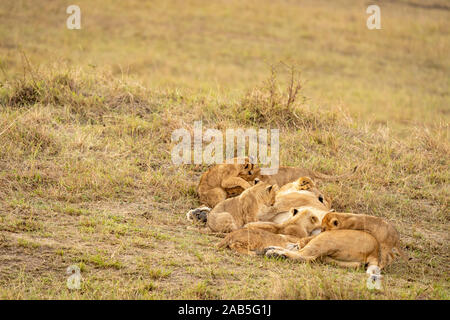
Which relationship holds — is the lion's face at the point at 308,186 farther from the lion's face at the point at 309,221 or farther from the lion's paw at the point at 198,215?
the lion's paw at the point at 198,215

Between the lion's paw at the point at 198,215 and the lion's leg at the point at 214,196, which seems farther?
the lion's leg at the point at 214,196

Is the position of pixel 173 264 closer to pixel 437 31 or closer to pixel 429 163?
pixel 429 163

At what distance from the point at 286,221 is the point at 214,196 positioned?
3.92 ft

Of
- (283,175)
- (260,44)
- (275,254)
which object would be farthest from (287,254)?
(260,44)

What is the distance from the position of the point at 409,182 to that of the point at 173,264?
4570 millimetres

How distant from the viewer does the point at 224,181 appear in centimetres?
716

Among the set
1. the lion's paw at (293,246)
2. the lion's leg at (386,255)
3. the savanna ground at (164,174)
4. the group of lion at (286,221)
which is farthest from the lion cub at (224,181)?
the lion's leg at (386,255)

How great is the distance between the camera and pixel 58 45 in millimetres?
20203

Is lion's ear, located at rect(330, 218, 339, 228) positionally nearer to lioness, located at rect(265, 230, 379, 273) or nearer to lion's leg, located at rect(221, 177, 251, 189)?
lioness, located at rect(265, 230, 379, 273)

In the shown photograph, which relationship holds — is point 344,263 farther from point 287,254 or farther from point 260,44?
point 260,44

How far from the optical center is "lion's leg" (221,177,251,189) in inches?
278

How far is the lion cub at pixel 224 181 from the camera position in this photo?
23.2ft

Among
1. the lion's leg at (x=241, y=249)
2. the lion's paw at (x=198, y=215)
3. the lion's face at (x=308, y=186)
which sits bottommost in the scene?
the lion's leg at (x=241, y=249)

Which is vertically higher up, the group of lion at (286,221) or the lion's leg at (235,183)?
the lion's leg at (235,183)
